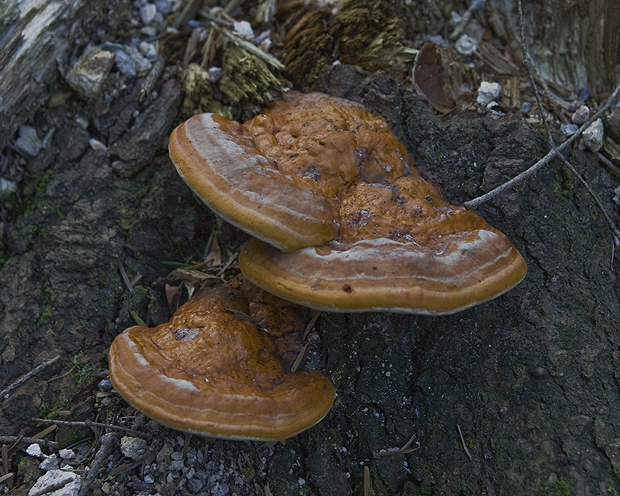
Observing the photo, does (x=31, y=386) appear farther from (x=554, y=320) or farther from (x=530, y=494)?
(x=554, y=320)

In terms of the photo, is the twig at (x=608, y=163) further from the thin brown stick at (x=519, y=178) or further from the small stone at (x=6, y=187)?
the small stone at (x=6, y=187)

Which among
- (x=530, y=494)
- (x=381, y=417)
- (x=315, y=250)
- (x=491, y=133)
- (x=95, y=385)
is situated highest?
(x=315, y=250)

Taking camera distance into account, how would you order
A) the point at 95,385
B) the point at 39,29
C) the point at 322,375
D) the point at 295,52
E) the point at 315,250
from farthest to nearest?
the point at 295,52, the point at 39,29, the point at 95,385, the point at 322,375, the point at 315,250

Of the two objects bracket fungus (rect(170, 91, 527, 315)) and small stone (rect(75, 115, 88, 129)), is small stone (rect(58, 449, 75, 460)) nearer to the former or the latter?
bracket fungus (rect(170, 91, 527, 315))

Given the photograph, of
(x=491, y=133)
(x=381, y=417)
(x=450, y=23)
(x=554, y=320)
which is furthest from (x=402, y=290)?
(x=450, y=23)

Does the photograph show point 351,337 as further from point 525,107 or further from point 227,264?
point 525,107

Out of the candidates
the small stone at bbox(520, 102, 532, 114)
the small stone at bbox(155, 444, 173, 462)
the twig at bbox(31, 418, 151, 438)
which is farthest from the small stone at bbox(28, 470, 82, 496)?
the small stone at bbox(520, 102, 532, 114)

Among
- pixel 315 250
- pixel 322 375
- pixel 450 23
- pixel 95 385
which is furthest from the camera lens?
pixel 450 23
